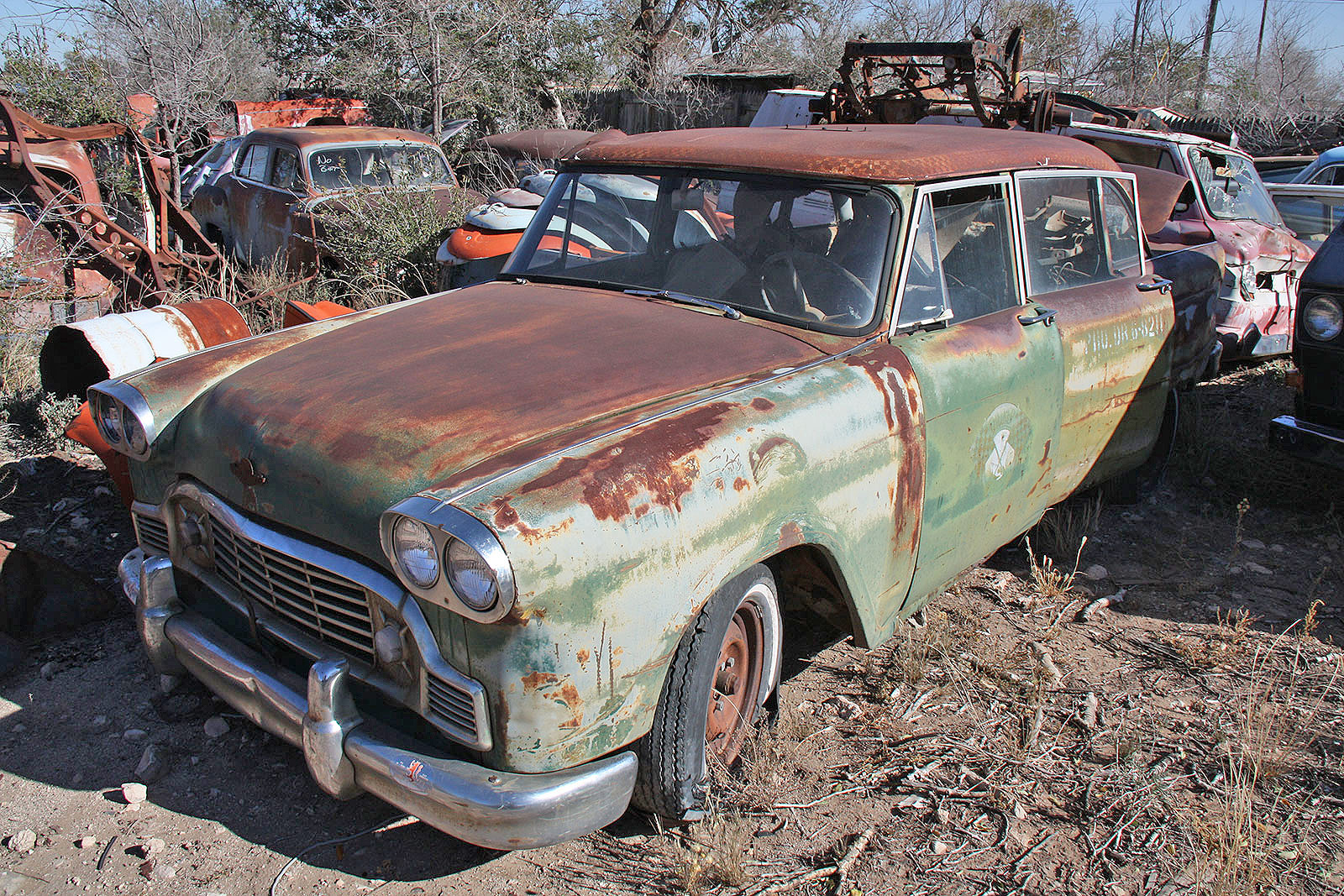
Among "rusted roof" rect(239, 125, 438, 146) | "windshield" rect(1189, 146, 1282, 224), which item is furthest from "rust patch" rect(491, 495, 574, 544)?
"rusted roof" rect(239, 125, 438, 146)

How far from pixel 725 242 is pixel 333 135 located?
6481 mm

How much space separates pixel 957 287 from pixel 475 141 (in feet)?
43.2

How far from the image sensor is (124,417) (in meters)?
2.79

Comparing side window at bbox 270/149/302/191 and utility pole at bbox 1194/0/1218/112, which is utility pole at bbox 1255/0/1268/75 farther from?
side window at bbox 270/149/302/191

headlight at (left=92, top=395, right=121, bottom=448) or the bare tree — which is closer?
headlight at (left=92, top=395, right=121, bottom=448)

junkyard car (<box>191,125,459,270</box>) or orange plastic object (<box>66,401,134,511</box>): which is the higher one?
junkyard car (<box>191,125,459,270</box>)

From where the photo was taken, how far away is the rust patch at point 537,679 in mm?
1999

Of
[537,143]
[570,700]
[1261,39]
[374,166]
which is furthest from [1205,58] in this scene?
[570,700]

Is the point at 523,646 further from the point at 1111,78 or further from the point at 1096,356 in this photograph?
the point at 1111,78

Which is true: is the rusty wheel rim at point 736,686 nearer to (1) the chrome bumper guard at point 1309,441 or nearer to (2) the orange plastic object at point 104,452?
(2) the orange plastic object at point 104,452

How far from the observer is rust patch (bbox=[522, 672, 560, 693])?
6.56 feet

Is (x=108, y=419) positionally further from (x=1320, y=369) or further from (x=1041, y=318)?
(x=1320, y=369)

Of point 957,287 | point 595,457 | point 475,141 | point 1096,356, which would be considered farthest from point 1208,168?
point 475,141

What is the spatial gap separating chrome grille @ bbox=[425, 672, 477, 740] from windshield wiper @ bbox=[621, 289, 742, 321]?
4.80ft
